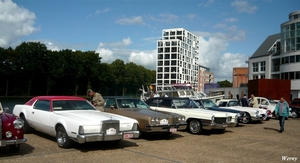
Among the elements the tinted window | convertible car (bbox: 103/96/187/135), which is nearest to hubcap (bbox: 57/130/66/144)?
the tinted window

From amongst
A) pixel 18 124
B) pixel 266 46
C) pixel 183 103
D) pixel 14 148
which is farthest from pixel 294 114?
pixel 266 46

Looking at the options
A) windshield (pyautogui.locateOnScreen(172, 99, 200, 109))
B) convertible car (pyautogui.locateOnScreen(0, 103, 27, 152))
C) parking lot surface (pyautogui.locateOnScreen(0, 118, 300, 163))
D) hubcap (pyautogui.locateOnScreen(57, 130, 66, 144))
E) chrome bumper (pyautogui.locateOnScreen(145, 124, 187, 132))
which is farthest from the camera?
windshield (pyautogui.locateOnScreen(172, 99, 200, 109))

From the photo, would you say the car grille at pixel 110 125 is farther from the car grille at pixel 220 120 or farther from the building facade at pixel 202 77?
the building facade at pixel 202 77

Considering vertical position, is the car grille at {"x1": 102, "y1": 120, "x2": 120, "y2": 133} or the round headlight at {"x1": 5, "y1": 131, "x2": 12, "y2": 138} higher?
the car grille at {"x1": 102, "y1": 120, "x2": 120, "y2": 133}

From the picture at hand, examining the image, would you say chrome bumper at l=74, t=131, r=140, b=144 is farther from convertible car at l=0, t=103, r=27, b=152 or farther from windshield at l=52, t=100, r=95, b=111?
windshield at l=52, t=100, r=95, b=111

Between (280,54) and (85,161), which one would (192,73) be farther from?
(85,161)

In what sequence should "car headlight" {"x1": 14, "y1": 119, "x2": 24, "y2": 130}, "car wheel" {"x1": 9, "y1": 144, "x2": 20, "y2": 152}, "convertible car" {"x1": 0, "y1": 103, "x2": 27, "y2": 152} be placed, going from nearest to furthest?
"convertible car" {"x1": 0, "y1": 103, "x2": 27, "y2": 152} < "car headlight" {"x1": 14, "y1": 119, "x2": 24, "y2": 130} < "car wheel" {"x1": 9, "y1": 144, "x2": 20, "y2": 152}

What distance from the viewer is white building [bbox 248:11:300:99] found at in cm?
4462

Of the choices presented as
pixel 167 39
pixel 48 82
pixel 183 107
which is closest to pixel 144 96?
pixel 183 107

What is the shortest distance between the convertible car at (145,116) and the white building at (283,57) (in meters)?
38.7

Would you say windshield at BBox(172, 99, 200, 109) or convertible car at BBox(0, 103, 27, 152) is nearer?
convertible car at BBox(0, 103, 27, 152)

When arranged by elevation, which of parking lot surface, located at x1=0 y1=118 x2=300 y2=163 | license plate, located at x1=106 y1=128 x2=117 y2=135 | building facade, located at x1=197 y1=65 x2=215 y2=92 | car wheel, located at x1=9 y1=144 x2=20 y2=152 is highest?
building facade, located at x1=197 y1=65 x2=215 y2=92

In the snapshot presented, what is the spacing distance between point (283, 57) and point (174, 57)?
67.9 m

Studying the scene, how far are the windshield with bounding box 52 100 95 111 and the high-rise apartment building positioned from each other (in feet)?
332
